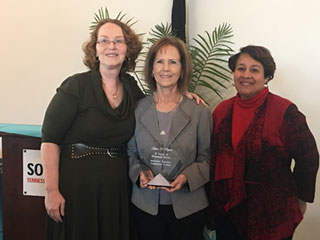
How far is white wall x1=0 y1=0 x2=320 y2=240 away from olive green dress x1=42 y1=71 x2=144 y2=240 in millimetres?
1292

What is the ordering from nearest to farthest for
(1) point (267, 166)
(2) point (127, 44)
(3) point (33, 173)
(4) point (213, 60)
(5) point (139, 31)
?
(1) point (267, 166), (2) point (127, 44), (3) point (33, 173), (4) point (213, 60), (5) point (139, 31)

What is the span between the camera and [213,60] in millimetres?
2525

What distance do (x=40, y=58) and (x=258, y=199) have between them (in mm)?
2201

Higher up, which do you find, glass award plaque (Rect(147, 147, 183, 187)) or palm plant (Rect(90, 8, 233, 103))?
palm plant (Rect(90, 8, 233, 103))

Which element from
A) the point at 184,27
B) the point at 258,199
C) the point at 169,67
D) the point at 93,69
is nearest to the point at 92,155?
the point at 93,69

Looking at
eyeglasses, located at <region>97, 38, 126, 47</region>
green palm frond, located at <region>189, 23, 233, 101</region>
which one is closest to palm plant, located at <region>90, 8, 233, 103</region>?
green palm frond, located at <region>189, 23, 233, 101</region>

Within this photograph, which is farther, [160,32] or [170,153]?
[160,32]

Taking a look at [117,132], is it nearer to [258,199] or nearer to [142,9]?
[258,199]

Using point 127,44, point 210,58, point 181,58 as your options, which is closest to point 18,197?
point 127,44

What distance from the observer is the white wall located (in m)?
2.31

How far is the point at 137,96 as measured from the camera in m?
1.78

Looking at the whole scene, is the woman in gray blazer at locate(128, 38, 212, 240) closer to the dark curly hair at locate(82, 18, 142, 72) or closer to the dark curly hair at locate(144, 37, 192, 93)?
the dark curly hair at locate(144, 37, 192, 93)

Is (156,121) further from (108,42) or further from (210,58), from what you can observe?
(210,58)

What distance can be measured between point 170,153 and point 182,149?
61 millimetres
